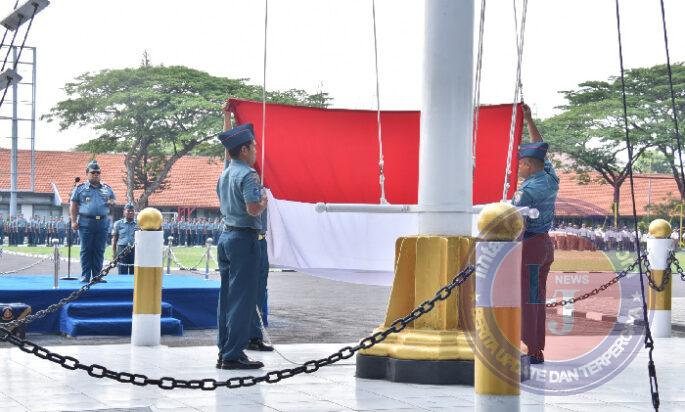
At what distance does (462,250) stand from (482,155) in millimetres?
2184

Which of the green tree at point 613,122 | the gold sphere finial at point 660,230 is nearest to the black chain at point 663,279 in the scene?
the gold sphere finial at point 660,230

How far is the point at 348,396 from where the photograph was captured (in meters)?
7.08

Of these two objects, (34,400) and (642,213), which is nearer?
(34,400)

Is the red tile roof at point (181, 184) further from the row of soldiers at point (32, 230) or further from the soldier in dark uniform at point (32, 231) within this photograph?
the soldier in dark uniform at point (32, 231)

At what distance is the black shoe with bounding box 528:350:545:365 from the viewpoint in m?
8.49

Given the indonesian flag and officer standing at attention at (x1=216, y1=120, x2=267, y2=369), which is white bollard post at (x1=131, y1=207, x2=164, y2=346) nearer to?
the indonesian flag

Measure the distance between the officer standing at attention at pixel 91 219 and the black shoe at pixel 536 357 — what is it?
24.1ft

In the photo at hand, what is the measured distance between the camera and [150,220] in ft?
33.3

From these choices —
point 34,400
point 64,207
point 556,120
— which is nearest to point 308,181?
point 34,400

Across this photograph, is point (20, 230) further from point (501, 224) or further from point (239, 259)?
point (501, 224)

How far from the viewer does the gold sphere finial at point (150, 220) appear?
10086 millimetres

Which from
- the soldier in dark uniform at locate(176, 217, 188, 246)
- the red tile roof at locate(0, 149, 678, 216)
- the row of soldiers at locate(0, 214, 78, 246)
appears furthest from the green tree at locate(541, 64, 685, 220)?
the row of soldiers at locate(0, 214, 78, 246)

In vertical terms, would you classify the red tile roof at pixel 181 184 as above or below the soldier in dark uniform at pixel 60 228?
above

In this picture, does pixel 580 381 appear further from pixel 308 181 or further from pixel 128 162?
pixel 128 162
